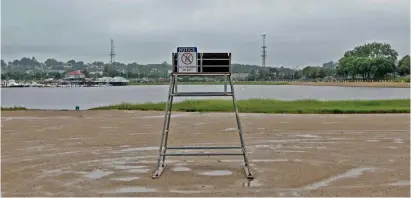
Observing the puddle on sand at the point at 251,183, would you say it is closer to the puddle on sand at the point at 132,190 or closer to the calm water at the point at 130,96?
the puddle on sand at the point at 132,190

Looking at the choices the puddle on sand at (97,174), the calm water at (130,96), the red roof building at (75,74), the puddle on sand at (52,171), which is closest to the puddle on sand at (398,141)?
the puddle on sand at (97,174)

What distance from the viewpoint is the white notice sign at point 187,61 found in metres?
8.47

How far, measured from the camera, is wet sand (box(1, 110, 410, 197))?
25.0 ft

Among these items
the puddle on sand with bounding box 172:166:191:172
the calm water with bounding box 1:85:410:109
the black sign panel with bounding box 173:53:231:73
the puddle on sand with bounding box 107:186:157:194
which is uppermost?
the black sign panel with bounding box 173:53:231:73

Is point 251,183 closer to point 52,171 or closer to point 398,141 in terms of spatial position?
point 52,171

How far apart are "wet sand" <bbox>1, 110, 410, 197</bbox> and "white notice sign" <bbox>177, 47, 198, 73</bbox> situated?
175cm

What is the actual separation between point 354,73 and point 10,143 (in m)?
133

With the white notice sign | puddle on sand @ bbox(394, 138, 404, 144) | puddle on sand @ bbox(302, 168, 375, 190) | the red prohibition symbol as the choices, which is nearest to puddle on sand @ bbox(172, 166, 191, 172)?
the white notice sign

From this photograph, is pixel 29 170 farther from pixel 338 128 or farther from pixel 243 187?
pixel 338 128

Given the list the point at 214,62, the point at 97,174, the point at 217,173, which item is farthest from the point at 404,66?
the point at 97,174

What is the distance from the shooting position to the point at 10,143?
1360 cm

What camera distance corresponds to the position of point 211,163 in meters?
9.77

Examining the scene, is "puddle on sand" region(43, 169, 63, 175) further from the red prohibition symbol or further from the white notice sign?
the red prohibition symbol

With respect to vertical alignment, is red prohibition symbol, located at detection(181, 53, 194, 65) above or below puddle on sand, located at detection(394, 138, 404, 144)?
above
